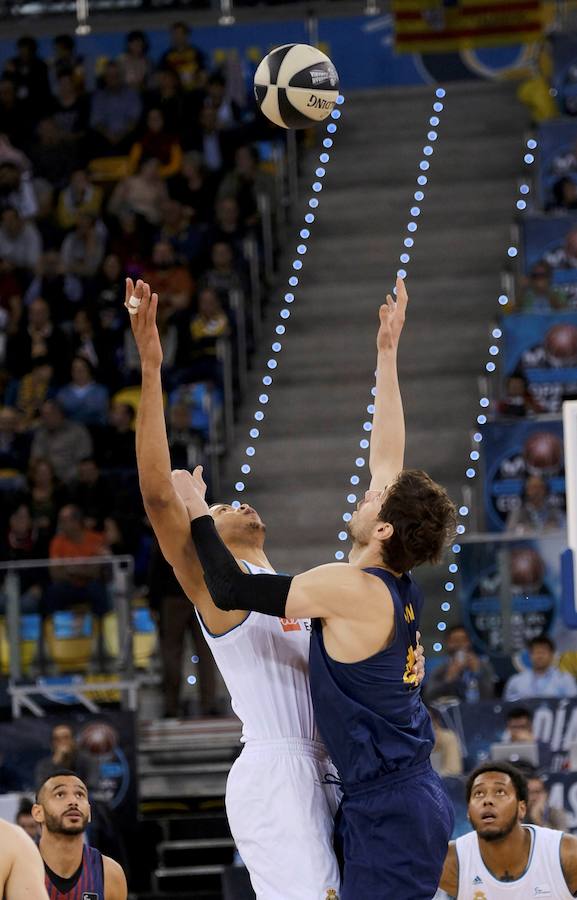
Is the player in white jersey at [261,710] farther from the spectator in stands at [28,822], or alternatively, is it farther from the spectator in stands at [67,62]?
the spectator in stands at [67,62]

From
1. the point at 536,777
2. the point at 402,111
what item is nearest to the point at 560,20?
the point at 402,111

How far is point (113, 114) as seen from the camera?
60.6ft

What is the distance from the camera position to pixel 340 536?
48.3 feet

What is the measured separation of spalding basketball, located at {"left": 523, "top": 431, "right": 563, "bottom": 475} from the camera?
43.8 feet

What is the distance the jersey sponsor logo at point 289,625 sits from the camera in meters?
5.85

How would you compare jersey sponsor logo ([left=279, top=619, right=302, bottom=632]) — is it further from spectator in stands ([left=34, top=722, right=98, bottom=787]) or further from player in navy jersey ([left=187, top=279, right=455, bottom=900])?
spectator in stands ([left=34, top=722, right=98, bottom=787])

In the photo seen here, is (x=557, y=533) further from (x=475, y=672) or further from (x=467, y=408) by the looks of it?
(x=467, y=408)

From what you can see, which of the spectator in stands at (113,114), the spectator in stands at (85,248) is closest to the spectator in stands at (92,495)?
the spectator in stands at (85,248)

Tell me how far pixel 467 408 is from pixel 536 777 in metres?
6.01

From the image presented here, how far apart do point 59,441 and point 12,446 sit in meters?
0.47

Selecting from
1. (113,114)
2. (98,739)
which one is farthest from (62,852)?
(113,114)

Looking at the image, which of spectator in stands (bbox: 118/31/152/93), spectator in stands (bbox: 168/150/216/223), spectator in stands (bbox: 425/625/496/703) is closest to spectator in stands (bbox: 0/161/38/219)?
spectator in stands (bbox: 168/150/216/223)

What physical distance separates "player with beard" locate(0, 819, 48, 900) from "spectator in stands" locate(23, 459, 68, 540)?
30.1ft

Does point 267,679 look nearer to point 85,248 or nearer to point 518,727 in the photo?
point 518,727
